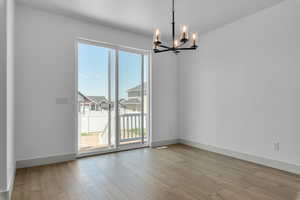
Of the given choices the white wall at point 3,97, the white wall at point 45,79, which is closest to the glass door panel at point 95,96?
the white wall at point 45,79

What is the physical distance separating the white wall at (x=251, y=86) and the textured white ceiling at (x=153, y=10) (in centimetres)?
36

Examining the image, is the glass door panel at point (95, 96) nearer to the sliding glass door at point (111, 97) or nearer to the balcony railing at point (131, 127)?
the sliding glass door at point (111, 97)

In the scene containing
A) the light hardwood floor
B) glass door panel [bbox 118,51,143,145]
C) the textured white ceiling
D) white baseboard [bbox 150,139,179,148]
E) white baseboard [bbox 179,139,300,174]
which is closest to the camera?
the light hardwood floor

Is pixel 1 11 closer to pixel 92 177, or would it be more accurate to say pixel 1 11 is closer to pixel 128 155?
pixel 92 177

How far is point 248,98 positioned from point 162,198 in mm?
2477

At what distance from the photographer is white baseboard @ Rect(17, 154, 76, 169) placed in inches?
118

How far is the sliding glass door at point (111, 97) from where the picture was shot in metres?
3.71

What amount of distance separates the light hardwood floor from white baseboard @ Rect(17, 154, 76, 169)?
0.39ft

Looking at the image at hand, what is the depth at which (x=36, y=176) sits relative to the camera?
269 cm

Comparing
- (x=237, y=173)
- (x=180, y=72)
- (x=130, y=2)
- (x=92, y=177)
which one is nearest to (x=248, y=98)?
(x=237, y=173)

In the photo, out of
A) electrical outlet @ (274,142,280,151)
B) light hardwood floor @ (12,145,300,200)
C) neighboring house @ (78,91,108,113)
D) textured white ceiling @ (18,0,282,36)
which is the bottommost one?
light hardwood floor @ (12,145,300,200)

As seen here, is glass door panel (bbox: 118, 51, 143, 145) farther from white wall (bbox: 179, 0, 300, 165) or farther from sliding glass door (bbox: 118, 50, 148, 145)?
white wall (bbox: 179, 0, 300, 165)

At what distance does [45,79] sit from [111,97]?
4.41 feet

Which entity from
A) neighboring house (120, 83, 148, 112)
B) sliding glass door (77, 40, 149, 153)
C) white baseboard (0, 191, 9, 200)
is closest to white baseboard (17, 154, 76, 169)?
sliding glass door (77, 40, 149, 153)
